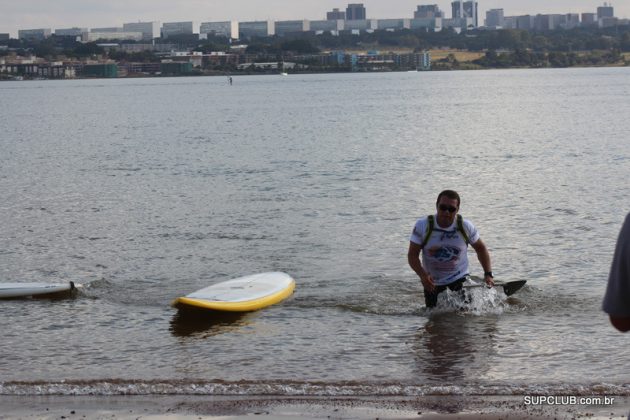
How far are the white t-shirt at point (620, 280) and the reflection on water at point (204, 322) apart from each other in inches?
375

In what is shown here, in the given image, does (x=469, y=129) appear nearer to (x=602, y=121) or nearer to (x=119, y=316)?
(x=602, y=121)

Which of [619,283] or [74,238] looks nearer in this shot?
[619,283]

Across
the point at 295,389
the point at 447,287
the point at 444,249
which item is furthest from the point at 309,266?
the point at 295,389

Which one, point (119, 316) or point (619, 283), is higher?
point (619, 283)

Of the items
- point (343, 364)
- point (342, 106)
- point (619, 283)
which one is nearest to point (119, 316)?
point (343, 364)

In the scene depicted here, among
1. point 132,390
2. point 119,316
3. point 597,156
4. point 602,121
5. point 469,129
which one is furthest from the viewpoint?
point 602,121

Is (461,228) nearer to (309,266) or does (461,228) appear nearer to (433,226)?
(433,226)

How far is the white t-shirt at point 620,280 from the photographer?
541 cm

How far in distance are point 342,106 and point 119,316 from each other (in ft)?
335

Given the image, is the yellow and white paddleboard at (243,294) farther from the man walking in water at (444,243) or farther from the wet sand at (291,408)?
the wet sand at (291,408)

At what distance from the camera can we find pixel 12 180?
42156 millimetres

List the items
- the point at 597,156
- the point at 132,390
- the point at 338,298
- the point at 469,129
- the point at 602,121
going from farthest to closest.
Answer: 1. the point at 602,121
2. the point at 469,129
3. the point at 597,156
4. the point at 338,298
5. the point at 132,390

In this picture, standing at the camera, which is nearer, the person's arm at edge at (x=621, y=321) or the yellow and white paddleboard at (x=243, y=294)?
the person's arm at edge at (x=621, y=321)

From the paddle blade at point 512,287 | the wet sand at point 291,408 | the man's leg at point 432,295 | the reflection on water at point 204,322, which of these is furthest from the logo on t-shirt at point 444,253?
the reflection on water at point 204,322
